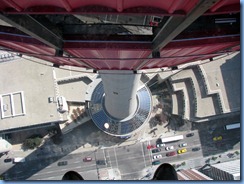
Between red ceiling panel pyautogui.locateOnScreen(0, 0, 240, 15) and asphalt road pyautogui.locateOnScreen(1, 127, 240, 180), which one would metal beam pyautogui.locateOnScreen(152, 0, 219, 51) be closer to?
red ceiling panel pyautogui.locateOnScreen(0, 0, 240, 15)

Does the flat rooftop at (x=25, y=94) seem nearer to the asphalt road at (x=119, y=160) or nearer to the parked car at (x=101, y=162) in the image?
the asphalt road at (x=119, y=160)

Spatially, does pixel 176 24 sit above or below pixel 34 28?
below

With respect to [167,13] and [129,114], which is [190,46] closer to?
[167,13]

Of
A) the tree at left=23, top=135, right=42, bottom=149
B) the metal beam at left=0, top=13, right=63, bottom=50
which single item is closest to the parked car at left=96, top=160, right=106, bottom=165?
the tree at left=23, top=135, right=42, bottom=149

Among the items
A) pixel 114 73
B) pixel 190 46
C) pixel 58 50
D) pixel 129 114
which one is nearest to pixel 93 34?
pixel 58 50

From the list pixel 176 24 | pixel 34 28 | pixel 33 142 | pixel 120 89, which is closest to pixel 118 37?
pixel 176 24

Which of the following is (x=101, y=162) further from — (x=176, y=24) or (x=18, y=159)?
(x=176, y=24)
